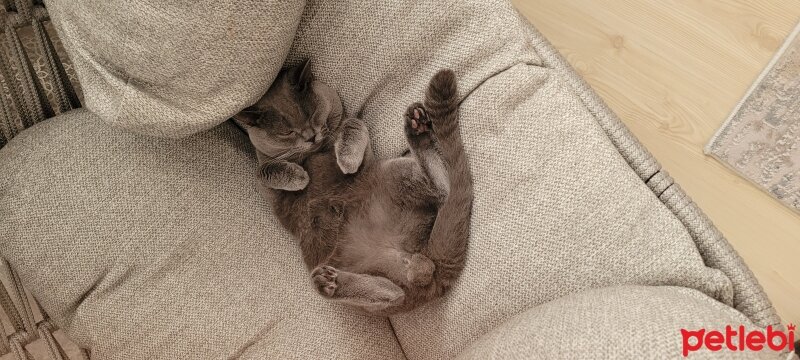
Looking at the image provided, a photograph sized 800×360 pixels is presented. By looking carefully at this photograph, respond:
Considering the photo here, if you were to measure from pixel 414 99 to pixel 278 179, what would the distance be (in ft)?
1.06

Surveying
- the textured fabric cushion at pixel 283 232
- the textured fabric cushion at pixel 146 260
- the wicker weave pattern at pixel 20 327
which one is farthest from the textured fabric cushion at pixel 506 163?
the wicker weave pattern at pixel 20 327

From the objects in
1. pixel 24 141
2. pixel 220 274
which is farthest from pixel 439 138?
pixel 24 141

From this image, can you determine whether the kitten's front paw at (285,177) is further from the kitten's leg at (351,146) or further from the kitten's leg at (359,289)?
the kitten's leg at (359,289)

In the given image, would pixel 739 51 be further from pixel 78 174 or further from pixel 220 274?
pixel 78 174

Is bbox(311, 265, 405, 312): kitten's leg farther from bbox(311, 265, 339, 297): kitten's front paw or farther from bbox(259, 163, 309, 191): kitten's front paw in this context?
bbox(259, 163, 309, 191): kitten's front paw

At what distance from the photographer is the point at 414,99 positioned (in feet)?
3.78

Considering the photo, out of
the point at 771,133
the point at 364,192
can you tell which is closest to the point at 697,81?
the point at 771,133

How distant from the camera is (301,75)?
1.12 metres

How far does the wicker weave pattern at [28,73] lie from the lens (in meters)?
1.14

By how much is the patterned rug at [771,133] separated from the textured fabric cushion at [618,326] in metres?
0.64

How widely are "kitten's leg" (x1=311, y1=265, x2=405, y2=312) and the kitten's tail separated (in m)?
0.08

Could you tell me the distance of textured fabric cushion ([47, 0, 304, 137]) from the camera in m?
0.92

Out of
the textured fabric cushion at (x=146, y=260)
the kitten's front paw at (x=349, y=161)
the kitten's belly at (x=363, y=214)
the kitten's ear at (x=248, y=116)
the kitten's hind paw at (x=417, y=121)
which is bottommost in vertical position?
the textured fabric cushion at (x=146, y=260)

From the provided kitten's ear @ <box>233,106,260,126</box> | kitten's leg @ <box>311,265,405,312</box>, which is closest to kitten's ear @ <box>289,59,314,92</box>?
kitten's ear @ <box>233,106,260,126</box>
